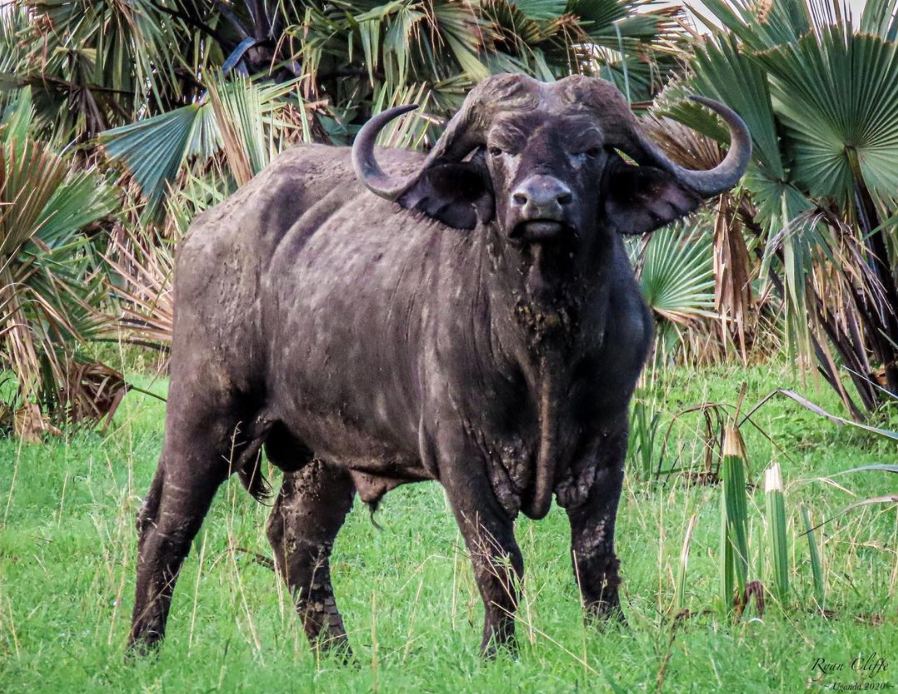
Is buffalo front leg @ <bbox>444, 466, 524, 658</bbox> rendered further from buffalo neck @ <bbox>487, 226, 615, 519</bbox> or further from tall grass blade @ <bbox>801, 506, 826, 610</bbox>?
tall grass blade @ <bbox>801, 506, 826, 610</bbox>

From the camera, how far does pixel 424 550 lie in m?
7.14

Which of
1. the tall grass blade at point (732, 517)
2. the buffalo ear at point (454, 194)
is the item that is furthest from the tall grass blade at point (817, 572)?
the buffalo ear at point (454, 194)

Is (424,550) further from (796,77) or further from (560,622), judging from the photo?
(796,77)

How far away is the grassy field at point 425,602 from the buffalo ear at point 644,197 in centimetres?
135

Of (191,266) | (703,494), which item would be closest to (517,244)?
(191,266)

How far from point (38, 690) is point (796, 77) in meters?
5.23

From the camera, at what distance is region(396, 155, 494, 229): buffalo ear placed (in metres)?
4.51

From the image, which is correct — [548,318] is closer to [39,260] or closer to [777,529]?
[777,529]

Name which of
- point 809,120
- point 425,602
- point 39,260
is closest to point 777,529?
point 425,602

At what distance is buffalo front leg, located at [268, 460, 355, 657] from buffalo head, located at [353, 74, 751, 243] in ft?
6.25

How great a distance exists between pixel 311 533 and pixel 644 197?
7.87 ft

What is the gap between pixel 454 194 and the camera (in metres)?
4.57

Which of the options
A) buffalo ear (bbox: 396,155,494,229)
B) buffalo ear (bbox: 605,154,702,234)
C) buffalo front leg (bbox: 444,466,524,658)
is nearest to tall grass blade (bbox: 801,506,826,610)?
buffalo front leg (bbox: 444,466,524,658)

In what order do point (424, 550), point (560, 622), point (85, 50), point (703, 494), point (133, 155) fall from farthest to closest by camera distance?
Answer: point (85, 50)
point (133, 155)
point (703, 494)
point (424, 550)
point (560, 622)
